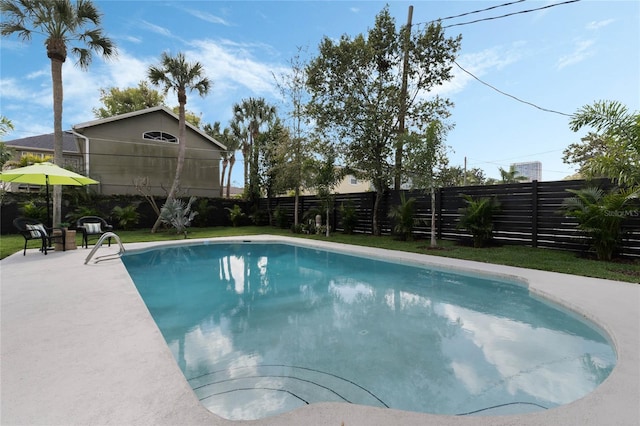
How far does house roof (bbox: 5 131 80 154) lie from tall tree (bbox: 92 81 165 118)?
672cm

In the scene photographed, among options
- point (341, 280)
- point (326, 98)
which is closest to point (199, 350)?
point (341, 280)

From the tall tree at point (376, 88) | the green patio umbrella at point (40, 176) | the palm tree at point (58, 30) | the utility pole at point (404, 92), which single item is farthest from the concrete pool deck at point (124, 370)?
the tall tree at point (376, 88)

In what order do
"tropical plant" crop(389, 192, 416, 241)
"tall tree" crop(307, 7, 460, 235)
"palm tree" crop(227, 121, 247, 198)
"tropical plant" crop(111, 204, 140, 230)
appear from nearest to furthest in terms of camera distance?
"tropical plant" crop(389, 192, 416, 241) < "tall tree" crop(307, 7, 460, 235) < "tropical plant" crop(111, 204, 140, 230) < "palm tree" crop(227, 121, 247, 198)

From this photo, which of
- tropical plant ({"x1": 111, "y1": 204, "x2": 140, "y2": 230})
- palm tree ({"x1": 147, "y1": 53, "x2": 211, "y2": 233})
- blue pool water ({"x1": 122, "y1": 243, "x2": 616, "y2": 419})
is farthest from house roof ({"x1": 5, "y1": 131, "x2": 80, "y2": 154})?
blue pool water ({"x1": 122, "y1": 243, "x2": 616, "y2": 419})

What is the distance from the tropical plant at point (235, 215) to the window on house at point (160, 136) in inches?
227

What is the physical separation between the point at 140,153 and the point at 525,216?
19796 millimetres

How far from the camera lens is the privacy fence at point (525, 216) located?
777 centimetres

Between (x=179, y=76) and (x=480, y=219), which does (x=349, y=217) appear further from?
(x=179, y=76)

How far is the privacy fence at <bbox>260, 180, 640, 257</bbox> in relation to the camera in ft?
25.5

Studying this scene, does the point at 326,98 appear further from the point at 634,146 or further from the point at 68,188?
the point at 68,188

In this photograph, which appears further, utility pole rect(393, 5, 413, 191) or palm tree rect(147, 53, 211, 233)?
palm tree rect(147, 53, 211, 233)

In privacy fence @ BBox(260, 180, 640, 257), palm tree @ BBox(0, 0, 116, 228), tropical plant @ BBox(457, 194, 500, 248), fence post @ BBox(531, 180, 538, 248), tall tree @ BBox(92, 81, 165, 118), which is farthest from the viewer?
tall tree @ BBox(92, 81, 165, 118)

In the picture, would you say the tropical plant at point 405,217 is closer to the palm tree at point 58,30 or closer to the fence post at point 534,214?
A: the fence post at point 534,214

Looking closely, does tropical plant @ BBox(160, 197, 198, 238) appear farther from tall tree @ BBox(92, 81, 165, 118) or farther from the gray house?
tall tree @ BBox(92, 81, 165, 118)
